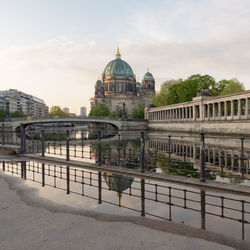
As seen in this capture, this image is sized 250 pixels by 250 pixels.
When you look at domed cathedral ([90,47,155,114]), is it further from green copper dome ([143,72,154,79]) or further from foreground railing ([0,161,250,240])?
foreground railing ([0,161,250,240])

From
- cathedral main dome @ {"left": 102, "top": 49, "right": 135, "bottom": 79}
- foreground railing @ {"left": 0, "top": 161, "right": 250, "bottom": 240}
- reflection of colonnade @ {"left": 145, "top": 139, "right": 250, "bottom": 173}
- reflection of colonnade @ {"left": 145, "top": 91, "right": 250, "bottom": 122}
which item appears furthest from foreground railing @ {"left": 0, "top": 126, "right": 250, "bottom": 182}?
cathedral main dome @ {"left": 102, "top": 49, "right": 135, "bottom": 79}

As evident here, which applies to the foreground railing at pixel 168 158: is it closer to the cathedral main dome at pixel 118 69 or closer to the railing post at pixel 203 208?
the railing post at pixel 203 208

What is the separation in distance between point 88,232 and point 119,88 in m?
162

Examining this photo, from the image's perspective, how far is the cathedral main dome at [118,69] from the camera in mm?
164875

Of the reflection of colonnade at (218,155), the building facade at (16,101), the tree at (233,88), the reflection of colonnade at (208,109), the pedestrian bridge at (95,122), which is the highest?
the building facade at (16,101)

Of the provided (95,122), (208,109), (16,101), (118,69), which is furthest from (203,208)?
(16,101)

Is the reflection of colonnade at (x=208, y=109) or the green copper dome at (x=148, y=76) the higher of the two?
the green copper dome at (x=148, y=76)

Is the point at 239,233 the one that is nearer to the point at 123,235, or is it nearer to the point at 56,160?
the point at 123,235

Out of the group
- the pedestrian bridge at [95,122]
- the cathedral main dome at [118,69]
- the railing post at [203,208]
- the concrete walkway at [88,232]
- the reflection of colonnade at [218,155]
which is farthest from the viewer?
the cathedral main dome at [118,69]

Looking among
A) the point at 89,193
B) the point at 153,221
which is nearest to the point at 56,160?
the point at 89,193

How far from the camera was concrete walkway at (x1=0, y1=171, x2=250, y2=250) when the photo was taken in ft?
12.9

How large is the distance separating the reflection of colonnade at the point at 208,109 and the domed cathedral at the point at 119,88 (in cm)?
6556

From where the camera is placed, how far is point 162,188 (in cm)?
741

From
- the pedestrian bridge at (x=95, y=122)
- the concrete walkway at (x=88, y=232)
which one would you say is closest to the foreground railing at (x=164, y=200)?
the concrete walkway at (x=88, y=232)
